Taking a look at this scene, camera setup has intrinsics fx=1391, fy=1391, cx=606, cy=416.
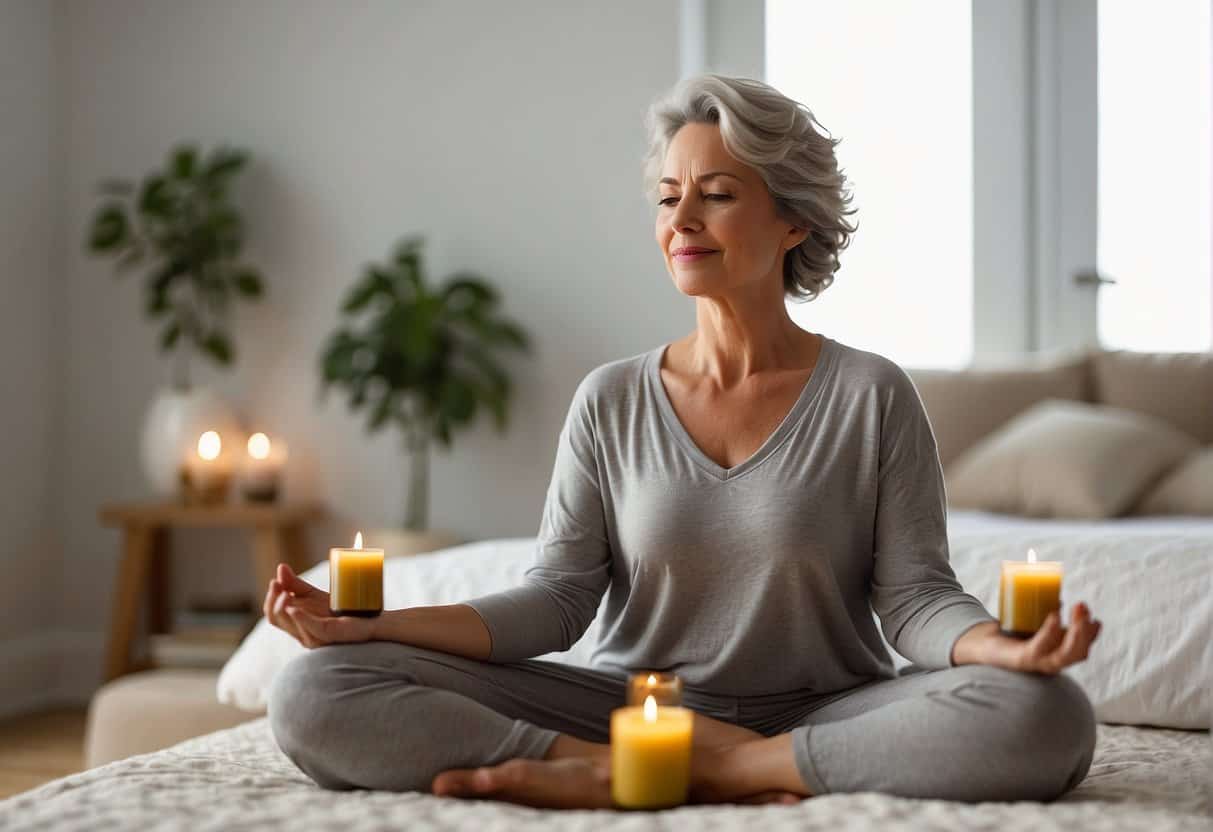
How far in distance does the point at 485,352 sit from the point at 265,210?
837 millimetres

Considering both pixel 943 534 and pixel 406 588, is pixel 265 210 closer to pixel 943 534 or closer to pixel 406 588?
pixel 406 588

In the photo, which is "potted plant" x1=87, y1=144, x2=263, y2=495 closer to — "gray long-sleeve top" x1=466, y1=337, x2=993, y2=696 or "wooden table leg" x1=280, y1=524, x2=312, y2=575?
"wooden table leg" x1=280, y1=524, x2=312, y2=575

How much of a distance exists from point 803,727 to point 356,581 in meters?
0.52

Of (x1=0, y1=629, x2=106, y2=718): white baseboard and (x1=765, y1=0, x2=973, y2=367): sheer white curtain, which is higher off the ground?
(x1=765, y1=0, x2=973, y2=367): sheer white curtain

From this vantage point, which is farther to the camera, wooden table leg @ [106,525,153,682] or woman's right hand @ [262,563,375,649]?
wooden table leg @ [106,525,153,682]

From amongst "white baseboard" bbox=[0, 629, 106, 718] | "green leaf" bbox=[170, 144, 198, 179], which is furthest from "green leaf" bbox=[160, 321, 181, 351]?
"white baseboard" bbox=[0, 629, 106, 718]

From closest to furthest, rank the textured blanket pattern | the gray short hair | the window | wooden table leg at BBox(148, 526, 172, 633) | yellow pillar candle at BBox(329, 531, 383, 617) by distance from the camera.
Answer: the textured blanket pattern, yellow pillar candle at BBox(329, 531, 383, 617), the gray short hair, the window, wooden table leg at BBox(148, 526, 172, 633)

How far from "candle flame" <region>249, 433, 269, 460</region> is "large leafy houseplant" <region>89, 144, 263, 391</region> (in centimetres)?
27

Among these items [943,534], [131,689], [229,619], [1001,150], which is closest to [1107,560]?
[943,534]

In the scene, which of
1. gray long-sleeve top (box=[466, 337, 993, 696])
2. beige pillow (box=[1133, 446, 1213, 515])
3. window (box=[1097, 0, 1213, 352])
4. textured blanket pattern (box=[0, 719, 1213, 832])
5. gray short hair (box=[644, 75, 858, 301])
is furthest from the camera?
window (box=[1097, 0, 1213, 352])

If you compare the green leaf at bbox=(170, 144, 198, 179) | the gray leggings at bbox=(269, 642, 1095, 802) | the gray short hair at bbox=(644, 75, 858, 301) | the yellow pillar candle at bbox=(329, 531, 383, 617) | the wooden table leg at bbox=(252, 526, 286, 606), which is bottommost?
the wooden table leg at bbox=(252, 526, 286, 606)

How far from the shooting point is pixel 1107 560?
2.03 metres

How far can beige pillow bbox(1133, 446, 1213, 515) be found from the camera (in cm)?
318

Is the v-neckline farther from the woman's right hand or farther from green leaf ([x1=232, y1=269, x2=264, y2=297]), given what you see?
green leaf ([x1=232, y1=269, x2=264, y2=297])
